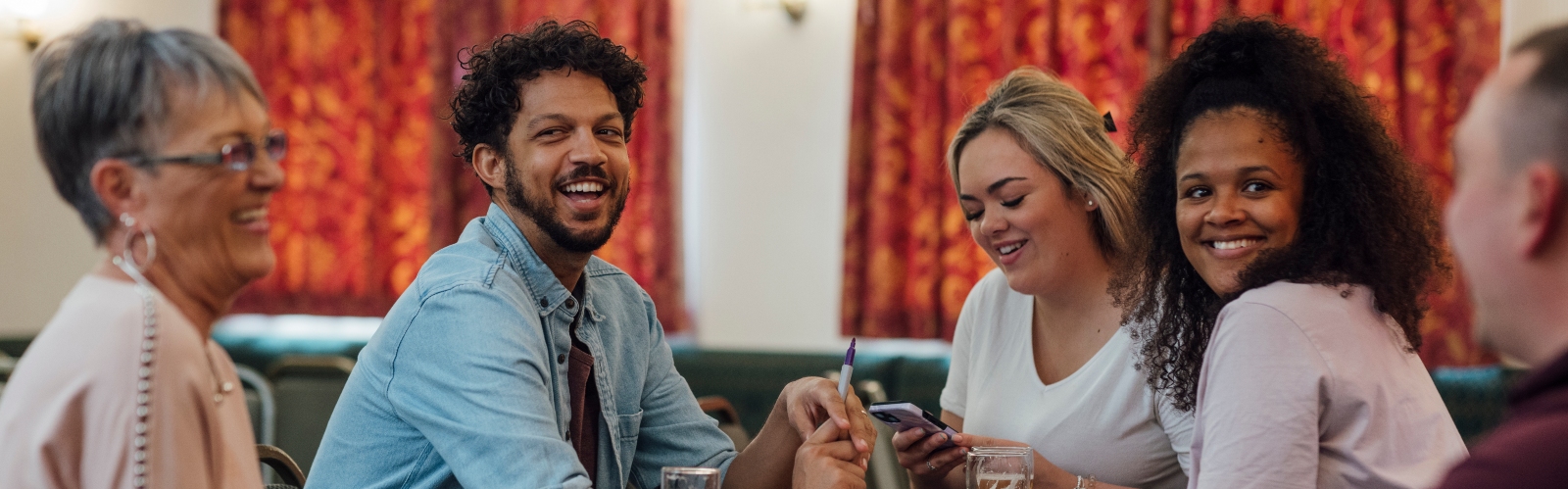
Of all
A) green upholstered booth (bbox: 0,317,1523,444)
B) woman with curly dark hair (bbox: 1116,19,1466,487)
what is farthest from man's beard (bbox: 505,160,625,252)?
green upholstered booth (bbox: 0,317,1523,444)

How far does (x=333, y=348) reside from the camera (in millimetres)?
4863

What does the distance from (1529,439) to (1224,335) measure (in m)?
0.54

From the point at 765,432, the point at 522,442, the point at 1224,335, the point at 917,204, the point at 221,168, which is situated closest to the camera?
the point at 221,168

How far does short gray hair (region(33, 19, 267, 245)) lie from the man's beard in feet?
2.87

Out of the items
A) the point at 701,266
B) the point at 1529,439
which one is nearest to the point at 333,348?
the point at 701,266

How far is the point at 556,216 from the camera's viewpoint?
1818 millimetres

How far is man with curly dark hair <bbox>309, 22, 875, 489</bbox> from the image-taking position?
1.51 m

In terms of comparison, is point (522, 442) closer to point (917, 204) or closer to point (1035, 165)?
point (1035, 165)

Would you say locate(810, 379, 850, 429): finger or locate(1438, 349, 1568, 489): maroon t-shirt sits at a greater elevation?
locate(1438, 349, 1568, 489): maroon t-shirt

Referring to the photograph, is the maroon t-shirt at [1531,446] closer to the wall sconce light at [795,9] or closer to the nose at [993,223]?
the nose at [993,223]

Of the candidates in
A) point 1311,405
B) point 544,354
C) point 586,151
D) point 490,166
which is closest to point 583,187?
point 586,151

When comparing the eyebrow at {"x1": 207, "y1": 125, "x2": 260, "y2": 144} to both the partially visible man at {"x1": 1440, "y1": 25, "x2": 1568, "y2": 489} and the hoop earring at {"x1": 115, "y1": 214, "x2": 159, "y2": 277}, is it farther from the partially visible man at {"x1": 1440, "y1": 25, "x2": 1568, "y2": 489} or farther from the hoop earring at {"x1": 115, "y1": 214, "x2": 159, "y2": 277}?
the partially visible man at {"x1": 1440, "y1": 25, "x2": 1568, "y2": 489}

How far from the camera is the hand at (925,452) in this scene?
190 cm

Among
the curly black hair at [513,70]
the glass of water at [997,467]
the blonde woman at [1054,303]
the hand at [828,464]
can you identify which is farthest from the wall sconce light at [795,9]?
the glass of water at [997,467]
